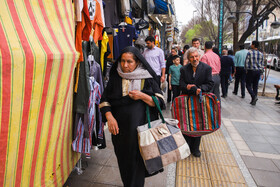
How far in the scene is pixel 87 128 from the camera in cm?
289

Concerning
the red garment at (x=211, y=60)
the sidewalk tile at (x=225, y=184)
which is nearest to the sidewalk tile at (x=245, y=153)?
the sidewalk tile at (x=225, y=184)

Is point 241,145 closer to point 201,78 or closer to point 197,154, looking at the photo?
point 197,154

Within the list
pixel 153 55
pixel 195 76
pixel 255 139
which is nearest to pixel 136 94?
pixel 195 76

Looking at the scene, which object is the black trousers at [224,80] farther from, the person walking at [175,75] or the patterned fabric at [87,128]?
the patterned fabric at [87,128]

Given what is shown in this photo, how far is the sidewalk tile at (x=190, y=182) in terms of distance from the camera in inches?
119

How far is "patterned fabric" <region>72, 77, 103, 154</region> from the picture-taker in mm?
2891

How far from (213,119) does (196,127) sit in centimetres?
29

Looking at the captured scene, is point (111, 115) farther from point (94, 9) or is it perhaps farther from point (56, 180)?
point (94, 9)

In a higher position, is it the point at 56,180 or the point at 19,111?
the point at 19,111

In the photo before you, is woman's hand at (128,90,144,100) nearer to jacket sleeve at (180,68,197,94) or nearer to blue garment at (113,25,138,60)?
jacket sleeve at (180,68,197,94)

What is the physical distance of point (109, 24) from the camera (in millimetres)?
4941

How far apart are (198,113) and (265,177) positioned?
1.27 metres

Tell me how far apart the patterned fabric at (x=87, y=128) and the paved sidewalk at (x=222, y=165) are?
500 millimetres

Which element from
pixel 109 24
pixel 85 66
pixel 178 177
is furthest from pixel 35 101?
pixel 109 24
